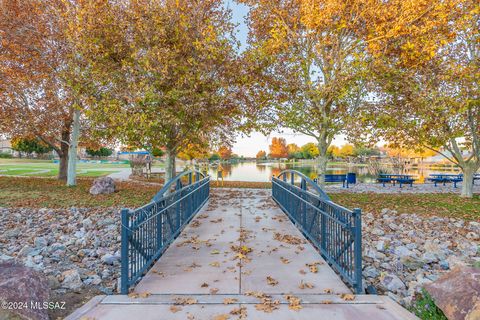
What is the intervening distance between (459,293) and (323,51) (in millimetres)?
10628

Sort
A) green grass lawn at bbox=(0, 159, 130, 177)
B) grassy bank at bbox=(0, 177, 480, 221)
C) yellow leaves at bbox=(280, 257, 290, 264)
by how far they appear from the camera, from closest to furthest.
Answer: yellow leaves at bbox=(280, 257, 290, 264) → grassy bank at bbox=(0, 177, 480, 221) → green grass lawn at bbox=(0, 159, 130, 177)

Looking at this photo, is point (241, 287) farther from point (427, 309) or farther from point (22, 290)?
point (22, 290)

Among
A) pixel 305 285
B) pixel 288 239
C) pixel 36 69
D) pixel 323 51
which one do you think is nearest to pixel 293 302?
pixel 305 285

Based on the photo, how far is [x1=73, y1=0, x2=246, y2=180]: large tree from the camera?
395 inches

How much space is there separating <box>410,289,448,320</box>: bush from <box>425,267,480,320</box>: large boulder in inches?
6.2

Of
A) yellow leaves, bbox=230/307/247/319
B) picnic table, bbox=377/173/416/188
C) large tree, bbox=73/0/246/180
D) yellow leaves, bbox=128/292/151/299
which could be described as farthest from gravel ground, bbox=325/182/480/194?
yellow leaves, bbox=128/292/151/299

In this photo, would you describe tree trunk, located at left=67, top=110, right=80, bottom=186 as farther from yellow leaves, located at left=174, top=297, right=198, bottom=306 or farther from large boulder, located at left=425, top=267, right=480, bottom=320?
large boulder, located at left=425, top=267, right=480, bottom=320

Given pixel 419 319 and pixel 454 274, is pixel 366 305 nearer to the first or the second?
pixel 419 319

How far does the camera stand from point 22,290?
3197mm

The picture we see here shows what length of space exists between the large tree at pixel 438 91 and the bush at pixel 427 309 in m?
8.82

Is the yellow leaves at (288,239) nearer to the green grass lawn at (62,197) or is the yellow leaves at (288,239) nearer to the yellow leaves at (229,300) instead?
the yellow leaves at (229,300)

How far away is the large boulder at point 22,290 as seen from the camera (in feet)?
9.85

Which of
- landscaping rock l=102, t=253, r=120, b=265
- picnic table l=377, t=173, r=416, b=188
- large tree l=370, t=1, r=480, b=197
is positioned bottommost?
landscaping rock l=102, t=253, r=120, b=265

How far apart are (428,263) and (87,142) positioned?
19036 millimetres
